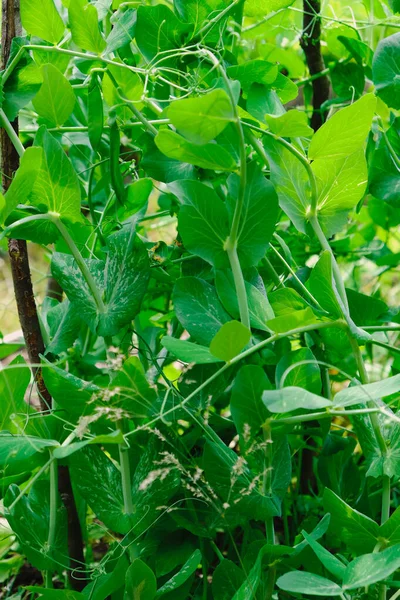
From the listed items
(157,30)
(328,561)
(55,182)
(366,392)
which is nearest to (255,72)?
(157,30)

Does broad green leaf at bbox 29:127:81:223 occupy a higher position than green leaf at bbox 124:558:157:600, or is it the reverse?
broad green leaf at bbox 29:127:81:223

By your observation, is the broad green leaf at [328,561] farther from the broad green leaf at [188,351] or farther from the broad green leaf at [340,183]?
the broad green leaf at [340,183]

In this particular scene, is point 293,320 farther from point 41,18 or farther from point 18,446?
point 41,18

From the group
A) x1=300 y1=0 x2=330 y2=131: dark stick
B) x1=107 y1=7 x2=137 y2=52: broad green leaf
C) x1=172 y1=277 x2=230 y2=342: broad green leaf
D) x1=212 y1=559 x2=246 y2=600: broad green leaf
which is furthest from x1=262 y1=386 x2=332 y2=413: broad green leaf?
x1=300 y1=0 x2=330 y2=131: dark stick

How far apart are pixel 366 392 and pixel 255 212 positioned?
0.17 meters

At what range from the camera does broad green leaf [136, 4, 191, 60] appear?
59cm

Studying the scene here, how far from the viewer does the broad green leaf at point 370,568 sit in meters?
0.45

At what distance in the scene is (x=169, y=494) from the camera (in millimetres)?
563

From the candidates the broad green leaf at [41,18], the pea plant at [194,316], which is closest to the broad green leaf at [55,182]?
the pea plant at [194,316]

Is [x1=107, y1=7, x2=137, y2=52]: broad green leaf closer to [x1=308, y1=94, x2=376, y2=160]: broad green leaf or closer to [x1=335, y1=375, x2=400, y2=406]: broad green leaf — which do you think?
[x1=308, y1=94, x2=376, y2=160]: broad green leaf

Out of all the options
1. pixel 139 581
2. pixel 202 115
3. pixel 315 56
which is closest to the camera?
pixel 202 115

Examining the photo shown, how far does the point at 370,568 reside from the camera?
1.55 ft

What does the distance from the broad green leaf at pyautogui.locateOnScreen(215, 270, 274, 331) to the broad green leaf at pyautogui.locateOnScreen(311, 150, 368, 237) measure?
0.34ft

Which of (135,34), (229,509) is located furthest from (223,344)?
(135,34)
